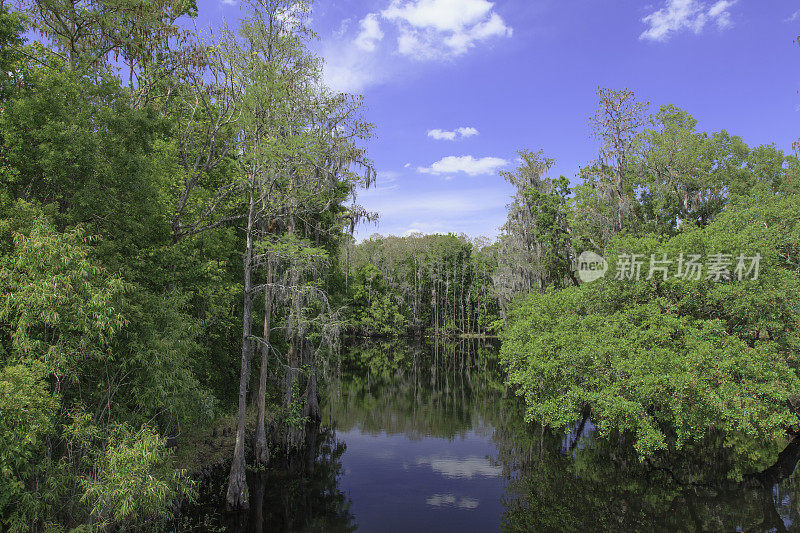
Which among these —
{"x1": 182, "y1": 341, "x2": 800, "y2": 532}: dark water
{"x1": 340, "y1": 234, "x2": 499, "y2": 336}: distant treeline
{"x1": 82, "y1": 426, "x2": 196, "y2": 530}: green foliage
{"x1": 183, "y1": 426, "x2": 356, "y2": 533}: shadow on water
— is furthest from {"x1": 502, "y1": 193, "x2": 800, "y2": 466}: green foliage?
{"x1": 340, "y1": 234, "x2": 499, "y2": 336}: distant treeline

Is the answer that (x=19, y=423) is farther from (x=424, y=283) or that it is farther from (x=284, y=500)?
(x=424, y=283)

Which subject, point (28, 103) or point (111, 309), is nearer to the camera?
point (111, 309)

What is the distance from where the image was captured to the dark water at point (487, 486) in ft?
44.7

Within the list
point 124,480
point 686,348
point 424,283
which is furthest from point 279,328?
point 424,283

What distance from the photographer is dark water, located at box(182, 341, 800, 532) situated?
13.6 metres

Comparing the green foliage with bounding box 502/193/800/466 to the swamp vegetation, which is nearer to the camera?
the swamp vegetation

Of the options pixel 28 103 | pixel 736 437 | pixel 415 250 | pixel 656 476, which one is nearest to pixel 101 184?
pixel 28 103

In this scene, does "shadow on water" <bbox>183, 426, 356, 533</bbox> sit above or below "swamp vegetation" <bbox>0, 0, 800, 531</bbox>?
below

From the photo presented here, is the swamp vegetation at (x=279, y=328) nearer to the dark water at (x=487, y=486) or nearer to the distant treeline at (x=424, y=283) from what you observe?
the dark water at (x=487, y=486)

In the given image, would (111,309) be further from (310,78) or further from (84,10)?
(310,78)

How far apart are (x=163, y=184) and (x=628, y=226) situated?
1016 inches

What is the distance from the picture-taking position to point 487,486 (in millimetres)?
16797

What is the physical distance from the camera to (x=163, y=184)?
1462 cm

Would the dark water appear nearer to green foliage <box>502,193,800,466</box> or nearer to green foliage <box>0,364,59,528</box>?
green foliage <box>502,193,800,466</box>
